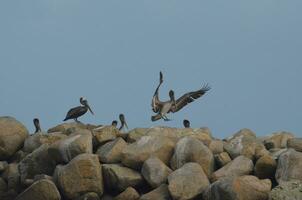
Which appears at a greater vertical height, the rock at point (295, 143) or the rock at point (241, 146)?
the rock at point (241, 146)

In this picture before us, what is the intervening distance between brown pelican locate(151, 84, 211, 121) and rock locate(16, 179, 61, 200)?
546cm

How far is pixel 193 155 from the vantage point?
62.9 ft

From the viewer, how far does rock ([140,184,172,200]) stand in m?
18.2

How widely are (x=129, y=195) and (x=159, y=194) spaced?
0.87 meters

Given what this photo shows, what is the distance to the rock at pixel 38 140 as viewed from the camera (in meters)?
21.7

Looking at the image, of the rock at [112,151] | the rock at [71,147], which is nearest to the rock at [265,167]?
the rock at [112,151]

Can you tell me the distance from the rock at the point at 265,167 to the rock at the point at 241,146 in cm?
73

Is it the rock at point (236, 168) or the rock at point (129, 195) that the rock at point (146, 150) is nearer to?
the rock at point (129, 195)

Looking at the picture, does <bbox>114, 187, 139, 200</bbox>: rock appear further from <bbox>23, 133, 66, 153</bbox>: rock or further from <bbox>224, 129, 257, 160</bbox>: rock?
<bbox>23, 133, 66, 153</bbox>: rock

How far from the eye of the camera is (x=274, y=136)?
71.1 feet

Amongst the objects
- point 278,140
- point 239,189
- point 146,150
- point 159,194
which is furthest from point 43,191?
point 278,140

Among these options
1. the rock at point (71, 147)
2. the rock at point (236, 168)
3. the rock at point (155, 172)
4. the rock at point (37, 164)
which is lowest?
the rock at point (236, 168)

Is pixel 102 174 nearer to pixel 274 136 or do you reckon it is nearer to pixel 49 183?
pixel 49 183

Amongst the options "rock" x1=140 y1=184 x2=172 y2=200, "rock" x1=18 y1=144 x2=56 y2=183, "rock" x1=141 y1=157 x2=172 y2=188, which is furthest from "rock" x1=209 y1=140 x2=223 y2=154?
"rock" x1=18 y1=144 x2=56 y2=183
